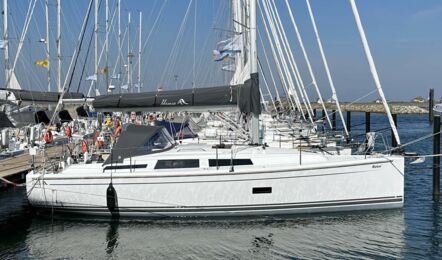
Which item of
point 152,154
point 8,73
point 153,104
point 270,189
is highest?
point 8,73

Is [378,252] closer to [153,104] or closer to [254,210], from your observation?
[254,210]

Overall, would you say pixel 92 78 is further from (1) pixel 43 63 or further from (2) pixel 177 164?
(2) pixel 177 164

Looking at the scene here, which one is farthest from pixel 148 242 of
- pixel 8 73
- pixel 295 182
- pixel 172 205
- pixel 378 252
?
pixel 8 73

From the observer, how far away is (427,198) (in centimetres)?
1778

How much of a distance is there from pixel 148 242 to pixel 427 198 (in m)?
11.0

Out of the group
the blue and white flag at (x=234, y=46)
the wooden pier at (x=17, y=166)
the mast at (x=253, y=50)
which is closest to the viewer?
the mast at (x=253, y=50)

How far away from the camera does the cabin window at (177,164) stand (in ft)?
46.9

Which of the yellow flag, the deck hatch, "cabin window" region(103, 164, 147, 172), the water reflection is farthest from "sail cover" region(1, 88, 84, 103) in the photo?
the deck hatch

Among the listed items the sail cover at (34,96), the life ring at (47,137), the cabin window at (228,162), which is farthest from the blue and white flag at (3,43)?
the cabin window at (228,162)

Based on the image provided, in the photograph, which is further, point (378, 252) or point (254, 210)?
point (254, 210)

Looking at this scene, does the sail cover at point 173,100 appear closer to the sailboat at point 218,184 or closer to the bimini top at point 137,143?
the bimini top at point 137,143

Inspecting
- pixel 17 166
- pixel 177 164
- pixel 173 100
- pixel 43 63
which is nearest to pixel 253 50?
pixel 173 100

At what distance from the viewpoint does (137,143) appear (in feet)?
49.5

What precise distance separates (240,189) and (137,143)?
369cm
